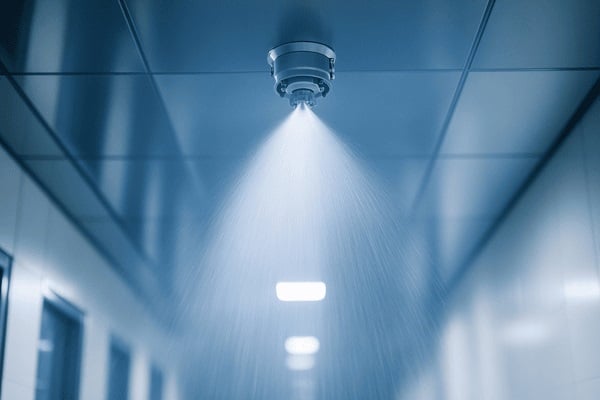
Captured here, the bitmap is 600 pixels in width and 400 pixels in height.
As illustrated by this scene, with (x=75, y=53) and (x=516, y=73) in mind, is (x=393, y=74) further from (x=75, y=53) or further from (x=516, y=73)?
(x=75, y=53)

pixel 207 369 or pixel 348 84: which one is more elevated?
pixel 348 84

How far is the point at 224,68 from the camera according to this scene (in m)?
1.90

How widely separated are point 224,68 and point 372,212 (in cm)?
134

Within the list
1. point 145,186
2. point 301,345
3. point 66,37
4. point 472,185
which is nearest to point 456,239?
point 472,185

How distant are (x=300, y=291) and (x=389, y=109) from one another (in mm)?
2320

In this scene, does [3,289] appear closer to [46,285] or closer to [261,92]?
[46,285]

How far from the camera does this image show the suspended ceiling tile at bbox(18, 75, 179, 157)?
199 cm

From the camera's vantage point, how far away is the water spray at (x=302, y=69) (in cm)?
174

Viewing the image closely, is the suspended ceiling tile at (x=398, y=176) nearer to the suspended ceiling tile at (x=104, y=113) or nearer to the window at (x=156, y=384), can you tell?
the suspended ceiling tile at (x=104, y=113)

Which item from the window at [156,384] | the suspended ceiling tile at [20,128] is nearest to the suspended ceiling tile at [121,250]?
the suspended ceiling tile at [20,128]

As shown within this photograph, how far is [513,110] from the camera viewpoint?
2.14 metres

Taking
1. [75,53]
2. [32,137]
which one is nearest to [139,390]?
[32,137]

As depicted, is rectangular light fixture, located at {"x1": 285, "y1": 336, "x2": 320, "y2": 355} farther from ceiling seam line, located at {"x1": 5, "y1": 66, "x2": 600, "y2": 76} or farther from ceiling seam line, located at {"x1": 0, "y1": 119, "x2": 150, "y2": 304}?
ceiling seam line, located at {"x1": 5, "y1": 66, "x2": 600, "y2": 76}

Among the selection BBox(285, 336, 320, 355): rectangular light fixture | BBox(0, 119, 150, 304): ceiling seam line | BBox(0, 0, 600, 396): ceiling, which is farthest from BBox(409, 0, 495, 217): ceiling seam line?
BBox(285, 336, 320, 355): rectangular light fixture
